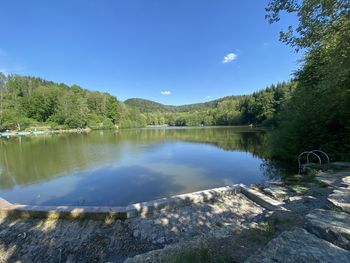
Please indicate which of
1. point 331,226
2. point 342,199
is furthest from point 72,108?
point 331,226

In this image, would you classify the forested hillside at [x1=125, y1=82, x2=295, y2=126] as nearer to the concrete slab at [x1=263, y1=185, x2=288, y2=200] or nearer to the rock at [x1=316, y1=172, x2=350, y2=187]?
the rock at [x1=316, y1=172, x2=350, y2=187]

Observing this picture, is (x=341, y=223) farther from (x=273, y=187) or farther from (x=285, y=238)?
(x=273, y=187)

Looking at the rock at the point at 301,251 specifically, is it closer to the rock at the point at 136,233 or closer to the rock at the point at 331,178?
the rock at the point at 136,233

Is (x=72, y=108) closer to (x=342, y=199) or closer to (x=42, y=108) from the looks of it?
(x=42, y=108)

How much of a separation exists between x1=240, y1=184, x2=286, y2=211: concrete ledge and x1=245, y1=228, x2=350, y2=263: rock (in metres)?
2.10

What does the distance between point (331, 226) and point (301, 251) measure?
727mm

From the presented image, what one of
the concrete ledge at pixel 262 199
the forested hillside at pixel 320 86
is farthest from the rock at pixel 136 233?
the forested hillside at pixel 320 86

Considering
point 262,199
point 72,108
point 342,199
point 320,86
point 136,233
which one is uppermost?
point 72,108

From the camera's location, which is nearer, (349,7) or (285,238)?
(285,238)

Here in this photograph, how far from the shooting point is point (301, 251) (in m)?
1.94

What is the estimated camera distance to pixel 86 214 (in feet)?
A: 13.4

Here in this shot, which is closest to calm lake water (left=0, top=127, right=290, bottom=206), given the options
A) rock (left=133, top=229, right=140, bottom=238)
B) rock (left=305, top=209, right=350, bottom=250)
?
rock (left=133, top=229, right=140, bottom=238)

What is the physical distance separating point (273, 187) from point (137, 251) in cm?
424

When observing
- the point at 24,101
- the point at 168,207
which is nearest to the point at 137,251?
the point at 168,207
